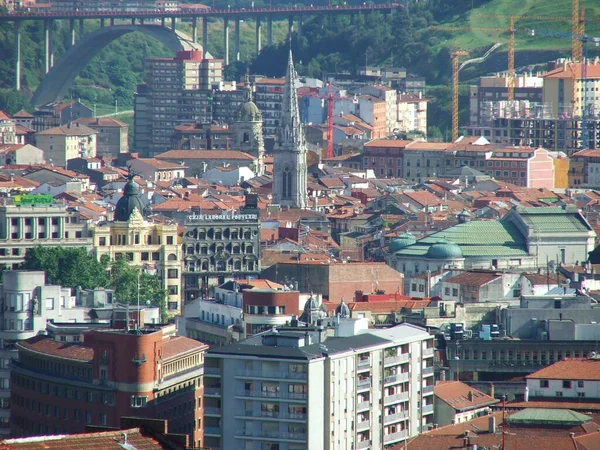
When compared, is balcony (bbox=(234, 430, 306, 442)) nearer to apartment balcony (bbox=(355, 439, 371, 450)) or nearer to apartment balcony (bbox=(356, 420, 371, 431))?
apartment balcony (bbox=(355, 439, 371, 450))

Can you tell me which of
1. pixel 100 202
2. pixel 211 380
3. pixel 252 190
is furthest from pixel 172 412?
pixel 252 190

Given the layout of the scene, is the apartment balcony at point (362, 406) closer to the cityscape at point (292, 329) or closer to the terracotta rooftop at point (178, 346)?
the cityscape at point (292, 329)

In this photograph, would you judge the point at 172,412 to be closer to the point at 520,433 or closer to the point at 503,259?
the point at 520,433

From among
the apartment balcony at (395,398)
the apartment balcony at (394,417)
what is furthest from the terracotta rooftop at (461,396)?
the apartment balcony at (394,417)

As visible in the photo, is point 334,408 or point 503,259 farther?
point 503,259

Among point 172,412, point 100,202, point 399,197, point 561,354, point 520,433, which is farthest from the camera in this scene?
point 399,197

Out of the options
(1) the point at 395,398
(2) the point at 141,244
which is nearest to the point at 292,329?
(1) the point at 395,398
